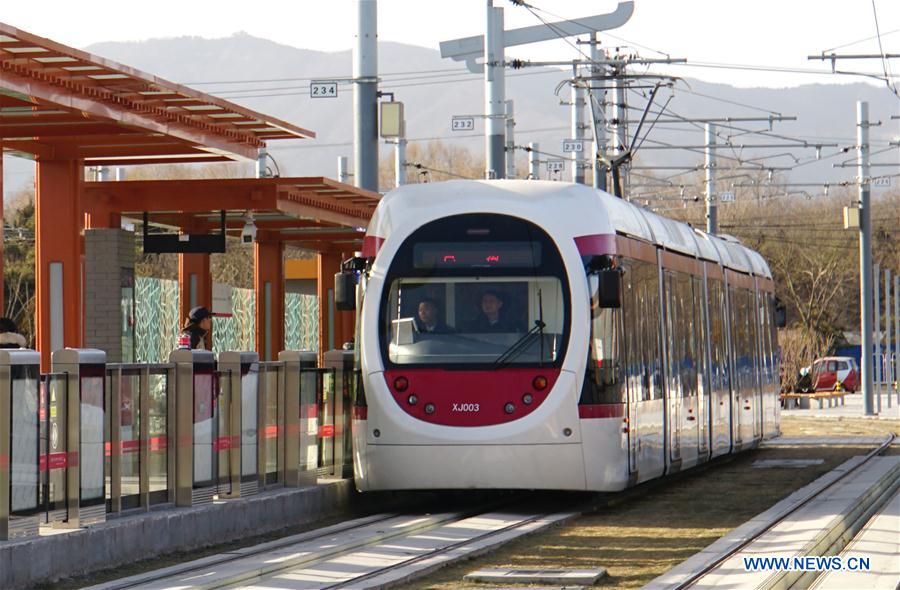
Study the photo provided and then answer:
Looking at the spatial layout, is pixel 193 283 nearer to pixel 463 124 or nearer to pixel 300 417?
pixel 463 124

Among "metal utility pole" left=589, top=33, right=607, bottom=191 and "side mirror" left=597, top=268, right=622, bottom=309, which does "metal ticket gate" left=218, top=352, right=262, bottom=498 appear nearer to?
"side mirror" left=597, top=268, right=622, bottom=309

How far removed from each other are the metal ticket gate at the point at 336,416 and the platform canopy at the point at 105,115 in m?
3.15

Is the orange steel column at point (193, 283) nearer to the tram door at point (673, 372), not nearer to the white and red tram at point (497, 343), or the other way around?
the tram door at point (673, 372)

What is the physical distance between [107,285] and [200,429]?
8.69 m

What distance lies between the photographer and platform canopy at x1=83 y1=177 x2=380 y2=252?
2375 cm

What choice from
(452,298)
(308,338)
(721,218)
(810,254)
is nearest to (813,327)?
(810,254)

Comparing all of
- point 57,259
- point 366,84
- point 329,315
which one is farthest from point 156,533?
point 329,315

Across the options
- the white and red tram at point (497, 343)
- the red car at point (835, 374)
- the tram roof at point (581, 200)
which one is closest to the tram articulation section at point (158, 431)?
the white and red tram at point (497, 343)

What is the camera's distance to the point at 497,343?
1652 centimetres

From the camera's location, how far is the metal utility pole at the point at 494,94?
92.6 ft

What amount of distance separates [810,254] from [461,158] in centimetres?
4171

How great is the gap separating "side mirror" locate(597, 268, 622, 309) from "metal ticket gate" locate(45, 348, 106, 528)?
521 cm

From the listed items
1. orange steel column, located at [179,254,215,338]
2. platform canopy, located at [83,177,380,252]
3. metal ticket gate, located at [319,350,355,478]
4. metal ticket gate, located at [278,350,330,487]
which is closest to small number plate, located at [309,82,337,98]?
platform canopy, located at [83,177,380,252]

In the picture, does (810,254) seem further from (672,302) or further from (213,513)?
(213,513)
